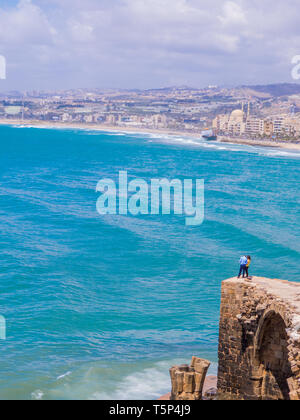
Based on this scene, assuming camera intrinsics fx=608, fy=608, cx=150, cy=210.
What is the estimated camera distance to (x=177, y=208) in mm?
42500

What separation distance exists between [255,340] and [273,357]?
0.51m

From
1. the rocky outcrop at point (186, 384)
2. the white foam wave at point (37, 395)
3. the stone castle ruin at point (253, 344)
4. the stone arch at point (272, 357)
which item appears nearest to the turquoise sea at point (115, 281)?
the white foam wave at point (37, 395)

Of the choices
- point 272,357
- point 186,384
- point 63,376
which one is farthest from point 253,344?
point 63,376

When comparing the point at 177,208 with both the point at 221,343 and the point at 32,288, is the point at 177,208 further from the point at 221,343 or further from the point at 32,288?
the point at 221,343

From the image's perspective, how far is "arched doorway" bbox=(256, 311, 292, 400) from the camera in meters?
12.4

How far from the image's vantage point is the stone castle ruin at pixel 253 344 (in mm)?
12273

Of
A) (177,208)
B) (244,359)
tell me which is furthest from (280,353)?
(177,208)

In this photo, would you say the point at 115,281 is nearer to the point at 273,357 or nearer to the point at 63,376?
the point at 63,376

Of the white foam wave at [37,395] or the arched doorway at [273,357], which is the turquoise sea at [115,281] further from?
the arched doorway at [273,357]

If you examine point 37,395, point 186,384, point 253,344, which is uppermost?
point 253,344

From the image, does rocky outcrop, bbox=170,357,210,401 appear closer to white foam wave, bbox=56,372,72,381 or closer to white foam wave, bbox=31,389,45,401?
white foam wave, bbox=31,389,45,401

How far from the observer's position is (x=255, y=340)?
504 inches

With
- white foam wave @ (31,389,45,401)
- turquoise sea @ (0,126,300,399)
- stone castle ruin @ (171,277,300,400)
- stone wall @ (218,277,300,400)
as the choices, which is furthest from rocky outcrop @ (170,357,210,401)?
white foam wave @ (31,389,45,401)
